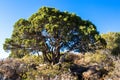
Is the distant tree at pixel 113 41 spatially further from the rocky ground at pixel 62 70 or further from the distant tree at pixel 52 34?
the distant tree at pixel 52 34

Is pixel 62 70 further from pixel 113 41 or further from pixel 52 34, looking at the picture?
pixel 113 41

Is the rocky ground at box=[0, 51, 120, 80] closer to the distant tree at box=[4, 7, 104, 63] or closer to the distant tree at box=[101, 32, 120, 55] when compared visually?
the distant tree at box=[4, 7, 104, 63]

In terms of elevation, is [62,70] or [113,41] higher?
[113,41]

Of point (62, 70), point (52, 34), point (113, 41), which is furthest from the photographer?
point (113, 41)

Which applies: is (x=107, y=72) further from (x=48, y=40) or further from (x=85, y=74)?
(x=48, y=40)

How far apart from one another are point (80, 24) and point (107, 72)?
6.34m

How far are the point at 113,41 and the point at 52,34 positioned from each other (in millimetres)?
12604

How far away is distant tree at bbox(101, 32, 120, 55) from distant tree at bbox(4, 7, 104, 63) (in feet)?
25.0

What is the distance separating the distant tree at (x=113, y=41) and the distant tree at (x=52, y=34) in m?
7.62

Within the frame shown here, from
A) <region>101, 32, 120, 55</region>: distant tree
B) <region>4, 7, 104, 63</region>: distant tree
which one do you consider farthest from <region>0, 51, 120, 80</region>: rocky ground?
<region>101, 32, 120, 55</region>: distant tree

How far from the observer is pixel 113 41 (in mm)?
36375

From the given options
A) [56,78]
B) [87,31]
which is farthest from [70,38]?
[56,78]

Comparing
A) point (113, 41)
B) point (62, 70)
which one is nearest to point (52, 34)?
point (62, 70)

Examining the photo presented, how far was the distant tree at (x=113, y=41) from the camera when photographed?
3511cm
